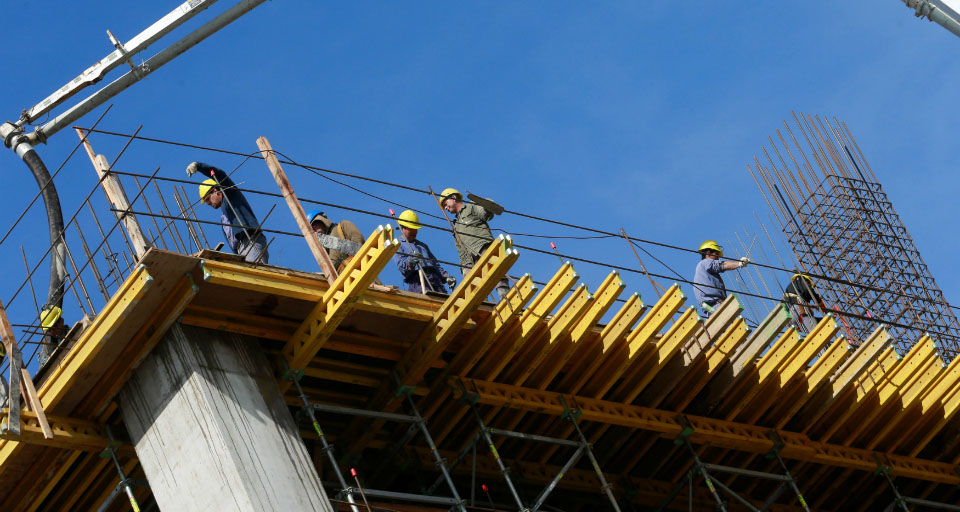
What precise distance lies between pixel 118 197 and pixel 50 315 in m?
4.33

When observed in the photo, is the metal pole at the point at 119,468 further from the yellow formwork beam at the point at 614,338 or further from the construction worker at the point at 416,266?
the yellow formwork beam at the point at 614,338

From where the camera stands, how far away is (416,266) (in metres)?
18.4

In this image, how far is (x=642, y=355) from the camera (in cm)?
1780

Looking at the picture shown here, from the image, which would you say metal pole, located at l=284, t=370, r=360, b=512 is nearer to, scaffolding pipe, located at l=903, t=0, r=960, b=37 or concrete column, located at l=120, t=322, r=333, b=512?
concrete column, located at l=120, t=322, r=333, b=512

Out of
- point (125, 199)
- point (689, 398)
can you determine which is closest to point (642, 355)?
point (689, 398)

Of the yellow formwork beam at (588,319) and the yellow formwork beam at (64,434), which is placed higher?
the yellow formwork beam at (64,434)

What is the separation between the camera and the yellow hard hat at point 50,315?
63.4 feet

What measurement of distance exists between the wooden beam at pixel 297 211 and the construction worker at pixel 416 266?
1760 mm

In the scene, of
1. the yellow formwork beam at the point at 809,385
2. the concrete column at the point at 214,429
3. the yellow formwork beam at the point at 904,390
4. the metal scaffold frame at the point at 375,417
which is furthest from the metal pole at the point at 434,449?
the yellow formwork beam at the point at 904,390

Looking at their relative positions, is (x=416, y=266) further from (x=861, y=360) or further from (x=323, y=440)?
(x=861, y=360)

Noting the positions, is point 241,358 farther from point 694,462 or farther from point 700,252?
point 700,252

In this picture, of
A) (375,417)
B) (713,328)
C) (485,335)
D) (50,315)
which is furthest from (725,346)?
(50,315)

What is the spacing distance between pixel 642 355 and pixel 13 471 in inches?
295

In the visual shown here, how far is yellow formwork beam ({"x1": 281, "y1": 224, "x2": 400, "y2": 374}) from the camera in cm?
1482
